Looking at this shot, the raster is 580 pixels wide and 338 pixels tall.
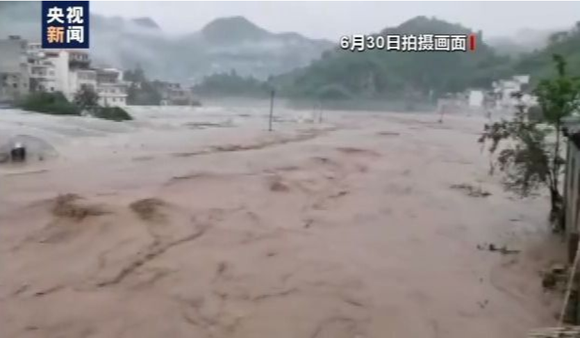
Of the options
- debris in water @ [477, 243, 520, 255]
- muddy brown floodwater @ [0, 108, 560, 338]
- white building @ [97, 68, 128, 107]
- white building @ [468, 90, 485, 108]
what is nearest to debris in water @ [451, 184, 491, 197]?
muddy brown floodwater @ [0, 108, 560, 338]

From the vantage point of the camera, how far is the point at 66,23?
437 centimetres

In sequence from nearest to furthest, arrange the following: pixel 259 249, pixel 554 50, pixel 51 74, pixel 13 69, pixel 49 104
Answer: pixel 259 249
pixel 13 69
pixel 51 74
pixel 49 104
pixel 554 50

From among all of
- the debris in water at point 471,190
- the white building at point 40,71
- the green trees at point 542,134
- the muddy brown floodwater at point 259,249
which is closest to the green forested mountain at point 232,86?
the white building at point 40,71

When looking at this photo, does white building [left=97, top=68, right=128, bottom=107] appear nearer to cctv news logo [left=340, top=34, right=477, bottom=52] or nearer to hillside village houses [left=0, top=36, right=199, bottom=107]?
hillside village houses [left=0, top=36, right=199, bottom=107]

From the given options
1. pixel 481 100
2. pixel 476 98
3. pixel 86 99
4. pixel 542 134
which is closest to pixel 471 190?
pixel 542 134

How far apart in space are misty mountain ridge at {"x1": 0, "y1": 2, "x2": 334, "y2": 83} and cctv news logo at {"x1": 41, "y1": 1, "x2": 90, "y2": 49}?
20.4 ft

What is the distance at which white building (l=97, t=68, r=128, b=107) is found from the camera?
43.8 ft

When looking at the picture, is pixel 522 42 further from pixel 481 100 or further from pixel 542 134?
pixel 542 134

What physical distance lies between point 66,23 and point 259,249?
2.20 meters

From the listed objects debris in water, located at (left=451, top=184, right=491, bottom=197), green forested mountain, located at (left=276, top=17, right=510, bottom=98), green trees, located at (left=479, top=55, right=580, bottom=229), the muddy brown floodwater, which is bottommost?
the muddy brown floodwater

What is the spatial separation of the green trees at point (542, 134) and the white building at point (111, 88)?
31.8 ft

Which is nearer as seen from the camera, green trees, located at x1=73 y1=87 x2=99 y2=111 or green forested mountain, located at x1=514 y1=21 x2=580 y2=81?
green trees, located at x1=73 y1=87 x2=99 y2=111

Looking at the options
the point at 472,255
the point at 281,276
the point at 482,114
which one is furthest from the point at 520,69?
the point at 281,276

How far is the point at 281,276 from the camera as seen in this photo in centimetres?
445
